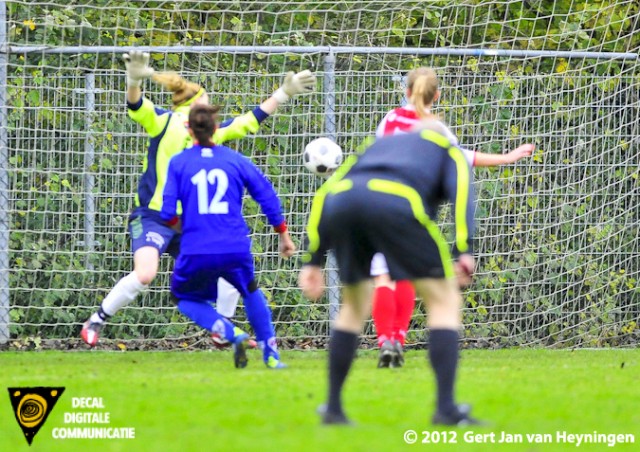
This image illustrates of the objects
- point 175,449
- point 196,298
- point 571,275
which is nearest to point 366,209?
point 175,449

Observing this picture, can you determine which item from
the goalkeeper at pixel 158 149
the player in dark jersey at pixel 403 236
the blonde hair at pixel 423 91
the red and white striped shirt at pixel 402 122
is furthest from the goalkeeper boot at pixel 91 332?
the player in dark jersey at pixel 403 236

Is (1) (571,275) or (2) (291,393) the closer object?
(2) (291,393)

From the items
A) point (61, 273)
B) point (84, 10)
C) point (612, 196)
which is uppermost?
point (84, 10)

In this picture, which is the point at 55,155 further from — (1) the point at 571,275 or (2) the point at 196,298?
(1) the point at 571,275

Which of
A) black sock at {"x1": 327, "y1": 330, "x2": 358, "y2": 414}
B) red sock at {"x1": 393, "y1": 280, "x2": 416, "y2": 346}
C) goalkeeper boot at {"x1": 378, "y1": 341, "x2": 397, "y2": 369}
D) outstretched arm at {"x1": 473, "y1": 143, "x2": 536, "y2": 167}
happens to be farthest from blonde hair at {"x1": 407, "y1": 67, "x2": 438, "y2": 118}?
black sock at {"x1": 327, "y1": 330, "x2": 358, "y2": 414}

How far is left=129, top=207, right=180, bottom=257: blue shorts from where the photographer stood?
8.86 metres

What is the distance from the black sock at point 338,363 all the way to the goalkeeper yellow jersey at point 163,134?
136 inches

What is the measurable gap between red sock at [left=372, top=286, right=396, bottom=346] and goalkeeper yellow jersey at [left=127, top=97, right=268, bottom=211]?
4.52 feet

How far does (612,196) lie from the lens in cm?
1157

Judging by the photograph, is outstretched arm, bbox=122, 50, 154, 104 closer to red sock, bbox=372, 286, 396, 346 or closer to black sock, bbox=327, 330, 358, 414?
red sock, bbox=372, 286, 396, 346

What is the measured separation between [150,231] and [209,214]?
1015mm

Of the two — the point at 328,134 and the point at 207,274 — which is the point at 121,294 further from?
the point at 328,134

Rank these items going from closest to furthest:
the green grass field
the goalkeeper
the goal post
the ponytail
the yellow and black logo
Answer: the green grass field < the yellow and black logo < the ponytail < the goalkeeper < the goal post

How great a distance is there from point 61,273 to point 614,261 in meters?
4.68
